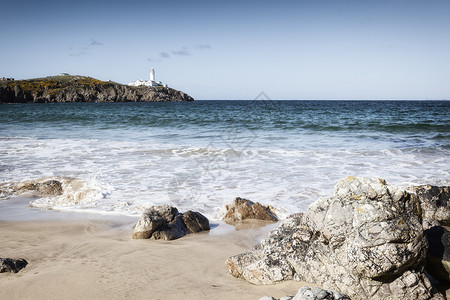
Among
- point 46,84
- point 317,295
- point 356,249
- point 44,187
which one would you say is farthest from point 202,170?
point 46,84

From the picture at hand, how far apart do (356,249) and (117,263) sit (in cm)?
300

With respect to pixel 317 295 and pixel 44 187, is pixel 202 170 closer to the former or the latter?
pixel 44 187

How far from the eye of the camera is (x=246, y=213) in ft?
20.2

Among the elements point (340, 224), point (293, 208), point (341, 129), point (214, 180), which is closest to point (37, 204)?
point (214, 180)

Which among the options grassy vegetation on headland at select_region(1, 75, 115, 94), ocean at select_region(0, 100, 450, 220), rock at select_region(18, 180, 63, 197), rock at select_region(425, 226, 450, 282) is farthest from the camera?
grassy vegetation on headland at select_region(1, 75, 115, 94)

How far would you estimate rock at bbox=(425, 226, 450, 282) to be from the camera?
3.44 metres

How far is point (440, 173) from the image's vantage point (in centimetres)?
958

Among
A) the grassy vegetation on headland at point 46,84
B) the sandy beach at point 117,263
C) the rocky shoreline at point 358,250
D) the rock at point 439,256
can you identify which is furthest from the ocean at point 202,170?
the grassy vegetation on headland at point 46,84

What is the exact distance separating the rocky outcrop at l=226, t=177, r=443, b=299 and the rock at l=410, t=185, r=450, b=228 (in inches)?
95.0

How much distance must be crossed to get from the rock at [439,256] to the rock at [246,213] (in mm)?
2902

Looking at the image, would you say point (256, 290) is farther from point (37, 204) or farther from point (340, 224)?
point (37, 204)

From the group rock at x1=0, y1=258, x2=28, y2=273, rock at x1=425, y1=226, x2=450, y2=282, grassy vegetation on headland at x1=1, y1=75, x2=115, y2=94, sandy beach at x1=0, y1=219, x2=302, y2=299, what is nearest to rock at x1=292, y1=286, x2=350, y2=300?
sandy beach at x1=0, y1=219, x2=302, y2=299

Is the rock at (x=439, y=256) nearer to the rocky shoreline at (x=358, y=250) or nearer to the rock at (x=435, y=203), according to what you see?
the rocky shoreline at (x=358, y=250)

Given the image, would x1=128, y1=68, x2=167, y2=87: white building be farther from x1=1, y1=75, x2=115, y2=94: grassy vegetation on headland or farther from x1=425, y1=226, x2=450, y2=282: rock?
x1=425, y1=226, x2=450, y2=282: rock
